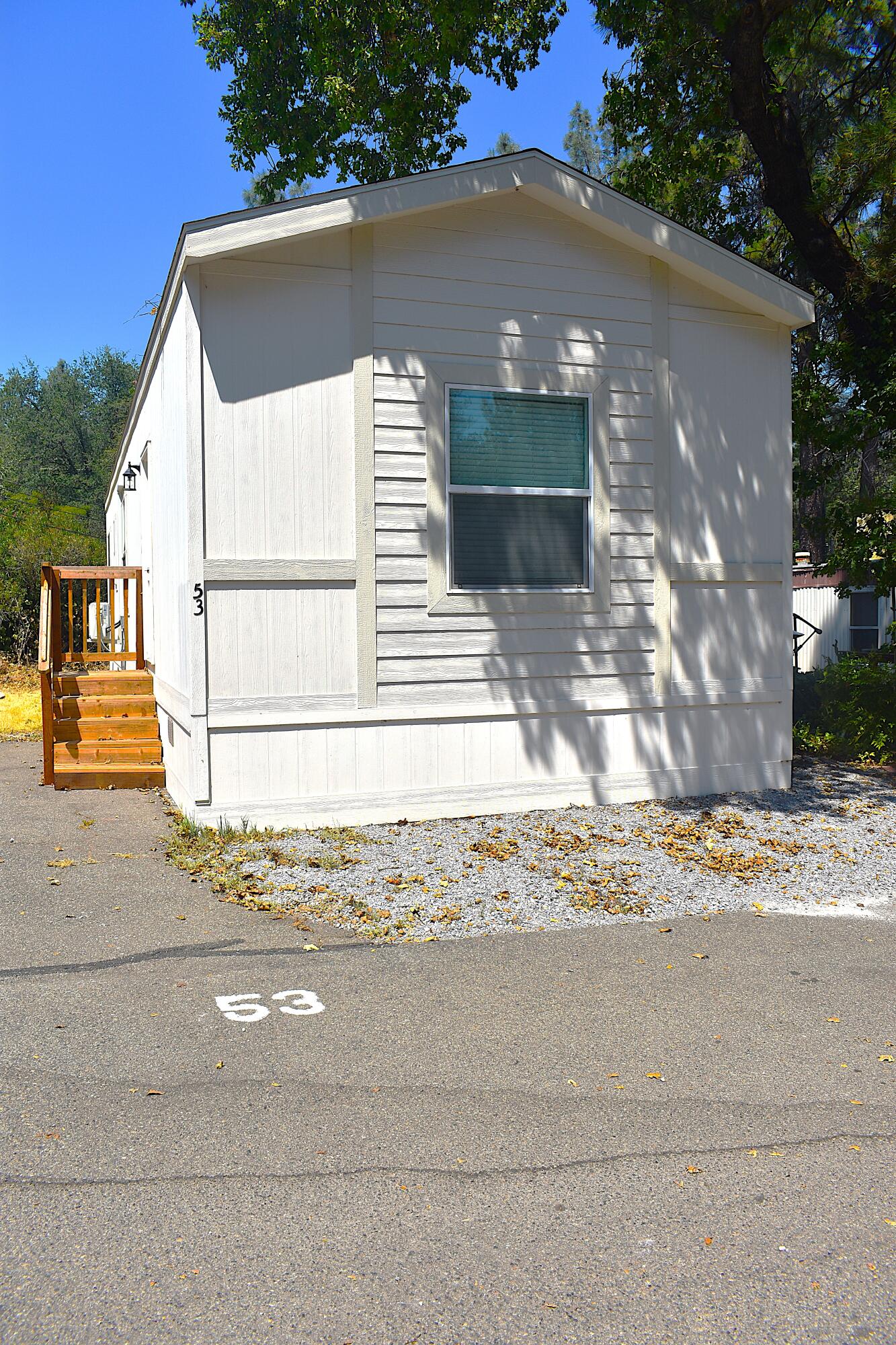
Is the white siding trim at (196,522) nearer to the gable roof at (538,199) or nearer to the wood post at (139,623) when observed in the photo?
the gable roof at (538,199)

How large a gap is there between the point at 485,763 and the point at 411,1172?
485cm

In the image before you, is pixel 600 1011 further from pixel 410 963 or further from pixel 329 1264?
pixel 329 1264

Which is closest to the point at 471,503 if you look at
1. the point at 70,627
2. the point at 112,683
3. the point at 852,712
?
the point at 112,683

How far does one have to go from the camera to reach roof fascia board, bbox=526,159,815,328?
763 cm

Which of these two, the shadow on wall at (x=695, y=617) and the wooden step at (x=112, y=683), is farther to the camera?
the wooden step at (x=112, y=683)

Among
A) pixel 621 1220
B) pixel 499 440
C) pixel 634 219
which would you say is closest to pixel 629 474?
pixel 499 440

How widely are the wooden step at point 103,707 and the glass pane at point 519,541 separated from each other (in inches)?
146

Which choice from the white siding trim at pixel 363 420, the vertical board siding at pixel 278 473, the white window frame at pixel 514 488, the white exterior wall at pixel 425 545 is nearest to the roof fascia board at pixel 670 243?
the white exterior wall at pixel 425 545

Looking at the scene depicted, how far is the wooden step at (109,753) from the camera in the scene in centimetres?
910

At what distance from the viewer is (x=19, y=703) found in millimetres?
14062

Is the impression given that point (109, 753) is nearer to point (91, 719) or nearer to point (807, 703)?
point (91, 719)

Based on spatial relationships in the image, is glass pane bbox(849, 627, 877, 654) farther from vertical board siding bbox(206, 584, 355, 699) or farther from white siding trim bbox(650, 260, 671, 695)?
vertical board siding bbox(206, 584, 355, 699)

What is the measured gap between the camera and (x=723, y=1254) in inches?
103

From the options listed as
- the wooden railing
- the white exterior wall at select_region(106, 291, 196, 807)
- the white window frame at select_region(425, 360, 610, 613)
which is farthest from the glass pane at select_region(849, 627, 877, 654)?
the white exterior wall at select_region(106, 291, 196, 807)
